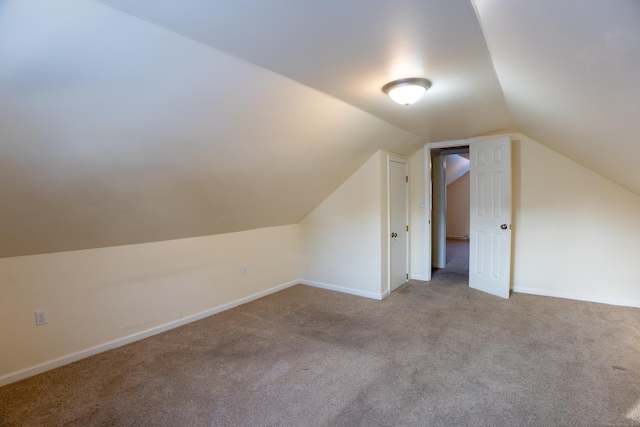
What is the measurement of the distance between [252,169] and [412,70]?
5.44 feet

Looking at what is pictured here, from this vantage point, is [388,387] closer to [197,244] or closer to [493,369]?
[493,369]

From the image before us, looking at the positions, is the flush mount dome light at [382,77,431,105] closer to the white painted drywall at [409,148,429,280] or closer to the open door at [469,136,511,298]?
the open door at [469,136,511,298]

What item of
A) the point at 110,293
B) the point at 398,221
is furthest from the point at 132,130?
the point at 398,221

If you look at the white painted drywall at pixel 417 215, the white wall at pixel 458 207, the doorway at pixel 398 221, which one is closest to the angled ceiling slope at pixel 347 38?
the doorway at pixel 398 221

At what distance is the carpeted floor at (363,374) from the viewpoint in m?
1.95

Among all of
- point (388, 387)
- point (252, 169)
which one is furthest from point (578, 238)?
point (252, 169)

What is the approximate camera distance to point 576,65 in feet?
4.89

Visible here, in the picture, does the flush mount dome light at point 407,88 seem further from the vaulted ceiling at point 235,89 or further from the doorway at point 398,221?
the doorway at point 398,221

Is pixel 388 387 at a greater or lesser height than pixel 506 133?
lesser

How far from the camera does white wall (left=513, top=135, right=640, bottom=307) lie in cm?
365

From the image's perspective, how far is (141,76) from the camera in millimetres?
1681

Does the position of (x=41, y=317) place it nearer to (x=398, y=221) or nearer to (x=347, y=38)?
(x=347, y=38)

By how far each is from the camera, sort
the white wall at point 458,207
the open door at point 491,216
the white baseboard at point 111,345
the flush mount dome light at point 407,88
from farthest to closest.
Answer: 1. the white wall at point 458,207
2. the open door at point 491,216
3. the white baseboard at point 111,345
4. the flush mount dome light at point 407,88

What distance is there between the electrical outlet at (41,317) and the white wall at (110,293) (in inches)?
1.1
